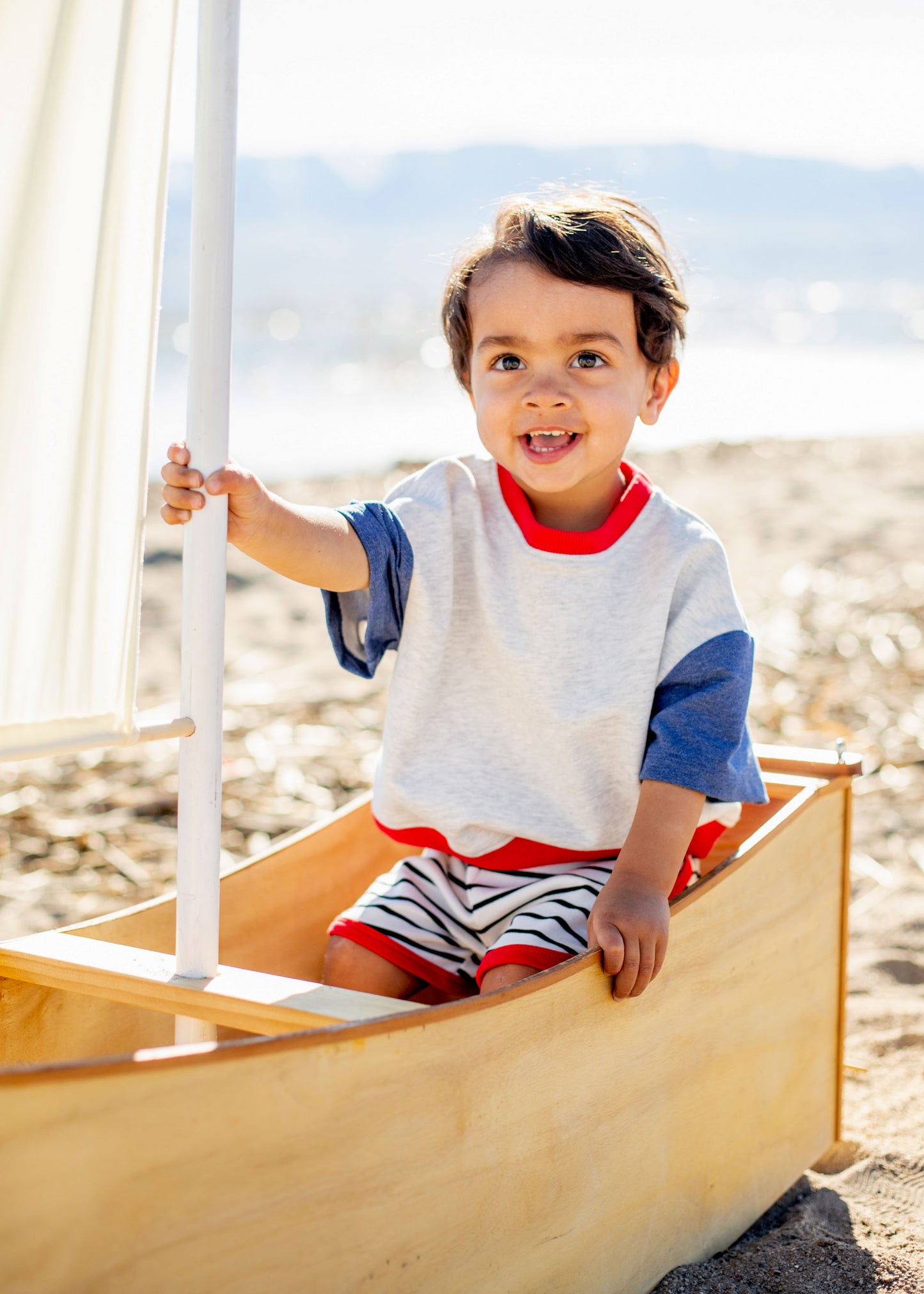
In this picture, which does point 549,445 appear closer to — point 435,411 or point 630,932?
point 630,932

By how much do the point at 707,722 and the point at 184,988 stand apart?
0.75 m

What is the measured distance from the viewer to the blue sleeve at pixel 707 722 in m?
1.61

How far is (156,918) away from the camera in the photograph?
1643 mm

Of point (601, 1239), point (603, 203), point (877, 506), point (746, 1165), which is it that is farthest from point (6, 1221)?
point (877, 506)

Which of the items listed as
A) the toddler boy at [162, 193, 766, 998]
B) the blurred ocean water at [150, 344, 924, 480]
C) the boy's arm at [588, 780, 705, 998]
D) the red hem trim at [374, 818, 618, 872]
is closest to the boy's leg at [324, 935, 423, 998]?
the toddler boy at [162, 193, 766, 998]

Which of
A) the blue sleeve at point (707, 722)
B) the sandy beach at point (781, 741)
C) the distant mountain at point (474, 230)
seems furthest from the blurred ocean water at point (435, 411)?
the blue sleeve at point (707, 722)

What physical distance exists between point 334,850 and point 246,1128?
103 cm

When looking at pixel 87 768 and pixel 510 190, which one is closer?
pixel 510 190

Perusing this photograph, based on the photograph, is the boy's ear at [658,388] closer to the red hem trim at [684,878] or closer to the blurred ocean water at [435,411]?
the red hem trim at [684,878]

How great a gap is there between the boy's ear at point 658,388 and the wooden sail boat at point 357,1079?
0.58 m

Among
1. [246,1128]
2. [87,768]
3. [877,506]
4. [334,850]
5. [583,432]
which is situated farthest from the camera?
[877,506]

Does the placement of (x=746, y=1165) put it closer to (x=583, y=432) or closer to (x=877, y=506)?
(x=583, y=432)

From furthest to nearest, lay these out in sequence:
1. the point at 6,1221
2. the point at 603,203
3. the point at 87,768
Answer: the point at 87,768
the point at 603,203
the point at 6,1221

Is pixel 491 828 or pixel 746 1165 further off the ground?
pixel 491 828
